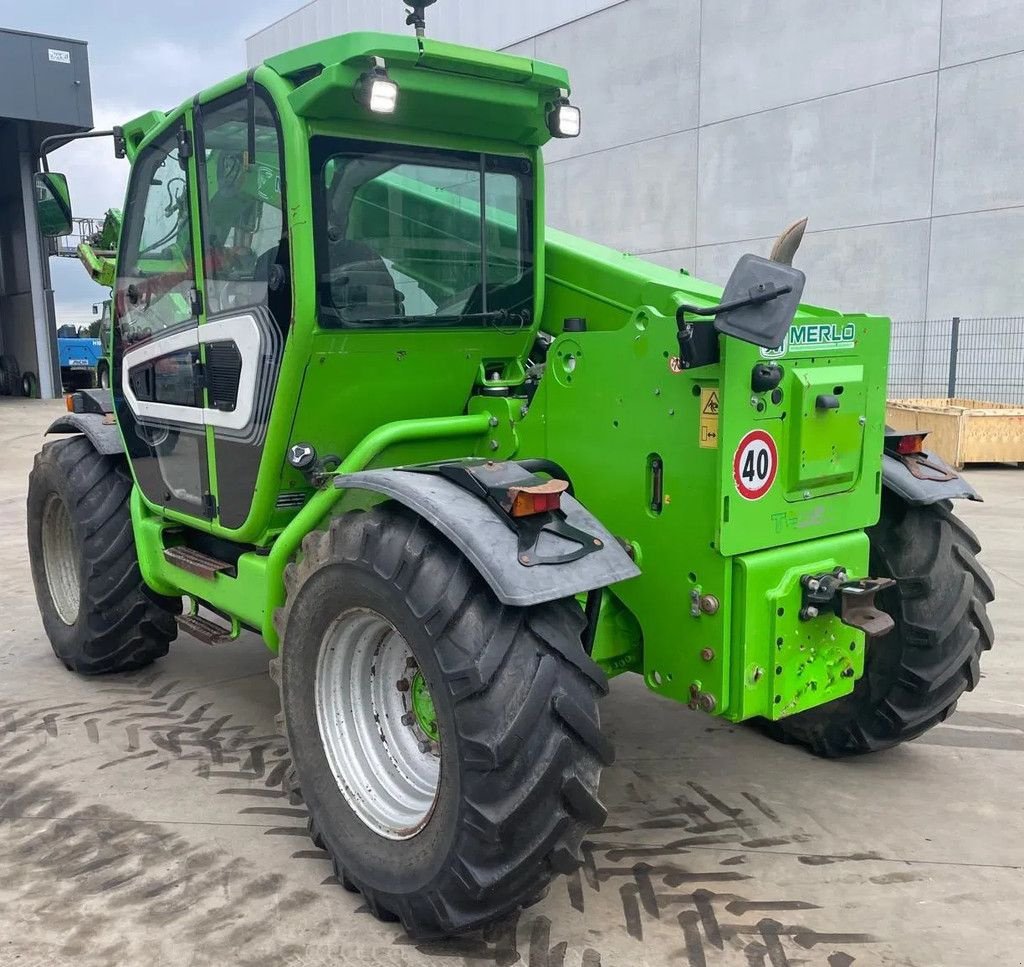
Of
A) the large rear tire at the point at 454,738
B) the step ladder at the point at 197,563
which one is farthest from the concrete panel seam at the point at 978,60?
the large rear tire at the point at 454,738

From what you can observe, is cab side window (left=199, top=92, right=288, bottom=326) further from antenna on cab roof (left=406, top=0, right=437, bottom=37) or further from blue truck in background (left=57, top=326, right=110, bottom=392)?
blue truck in background (left=57, top=326, right=110, bottom=392)

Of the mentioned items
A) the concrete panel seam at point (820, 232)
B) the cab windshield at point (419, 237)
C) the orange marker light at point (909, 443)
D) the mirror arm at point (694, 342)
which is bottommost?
the orange marker light at point (909, 443)

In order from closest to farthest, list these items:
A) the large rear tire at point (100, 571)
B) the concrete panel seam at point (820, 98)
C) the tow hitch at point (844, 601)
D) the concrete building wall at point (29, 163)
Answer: the tow hitch at point (844, 601), the large rear tire at point (100, 571), the concrete panel seam at point (820, 98), the concrete building wall at point (29, 163)

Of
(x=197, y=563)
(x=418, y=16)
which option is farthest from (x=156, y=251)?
(x=418, y=16)

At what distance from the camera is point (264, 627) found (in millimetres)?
3352

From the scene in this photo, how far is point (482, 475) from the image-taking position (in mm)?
2689

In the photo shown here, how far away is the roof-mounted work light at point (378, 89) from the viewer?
274 cm

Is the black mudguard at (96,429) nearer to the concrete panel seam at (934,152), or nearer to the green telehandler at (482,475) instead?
the green telehandler at (482,475)

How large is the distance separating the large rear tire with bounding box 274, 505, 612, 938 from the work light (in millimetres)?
1460

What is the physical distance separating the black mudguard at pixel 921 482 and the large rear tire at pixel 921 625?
3.2 inches

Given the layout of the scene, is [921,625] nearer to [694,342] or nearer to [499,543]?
[694,342]

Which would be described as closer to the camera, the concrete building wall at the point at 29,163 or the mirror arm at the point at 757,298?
the mirror arm at the point at 757,298

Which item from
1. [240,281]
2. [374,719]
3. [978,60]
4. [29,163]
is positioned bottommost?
[374,719]

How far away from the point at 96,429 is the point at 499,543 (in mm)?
2932
